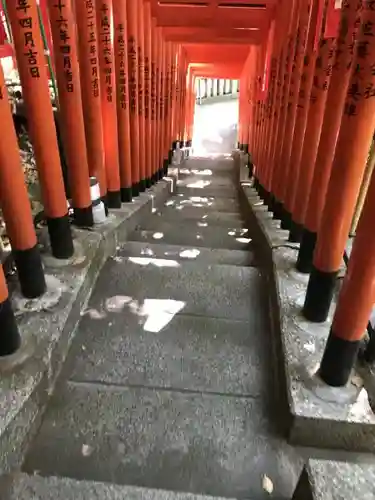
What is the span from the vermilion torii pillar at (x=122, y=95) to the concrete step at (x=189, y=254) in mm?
675

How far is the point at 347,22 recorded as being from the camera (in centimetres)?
148

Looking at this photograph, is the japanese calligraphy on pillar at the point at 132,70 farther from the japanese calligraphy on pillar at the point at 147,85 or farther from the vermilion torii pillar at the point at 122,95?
the japanese calligraphy on pillar at the point at 147,85

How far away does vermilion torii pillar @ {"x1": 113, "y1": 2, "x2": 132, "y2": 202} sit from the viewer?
2801 millimetres

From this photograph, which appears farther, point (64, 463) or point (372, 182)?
point (64, 463)

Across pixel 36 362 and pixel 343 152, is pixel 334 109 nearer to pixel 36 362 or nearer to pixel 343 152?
pixel 343 152

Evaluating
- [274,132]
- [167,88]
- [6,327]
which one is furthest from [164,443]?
[167,88]

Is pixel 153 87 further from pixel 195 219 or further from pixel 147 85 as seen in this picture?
pixel 195 219

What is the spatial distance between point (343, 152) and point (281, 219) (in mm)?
1359

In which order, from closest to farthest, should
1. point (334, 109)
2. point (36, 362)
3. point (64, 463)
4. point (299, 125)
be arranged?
1. point (64, 463)
2. point (36, 362)
3. point (334, 109)
4. point (299, 125)

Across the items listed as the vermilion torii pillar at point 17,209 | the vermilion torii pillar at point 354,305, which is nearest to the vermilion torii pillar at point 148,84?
the vermilion torii pillar at point 17,209

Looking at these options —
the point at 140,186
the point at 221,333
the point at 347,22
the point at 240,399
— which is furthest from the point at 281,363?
the point at 140,186

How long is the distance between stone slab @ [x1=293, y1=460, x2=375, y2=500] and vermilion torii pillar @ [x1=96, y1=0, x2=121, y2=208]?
83.2 inches

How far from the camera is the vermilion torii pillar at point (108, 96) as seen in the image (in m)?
2.44

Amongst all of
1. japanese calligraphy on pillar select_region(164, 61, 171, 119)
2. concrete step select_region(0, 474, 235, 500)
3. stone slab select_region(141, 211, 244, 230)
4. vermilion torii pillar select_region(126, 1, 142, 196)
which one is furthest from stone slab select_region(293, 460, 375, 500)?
japanese calligraphy on pillar select_region(164, 61, 171, 119)
